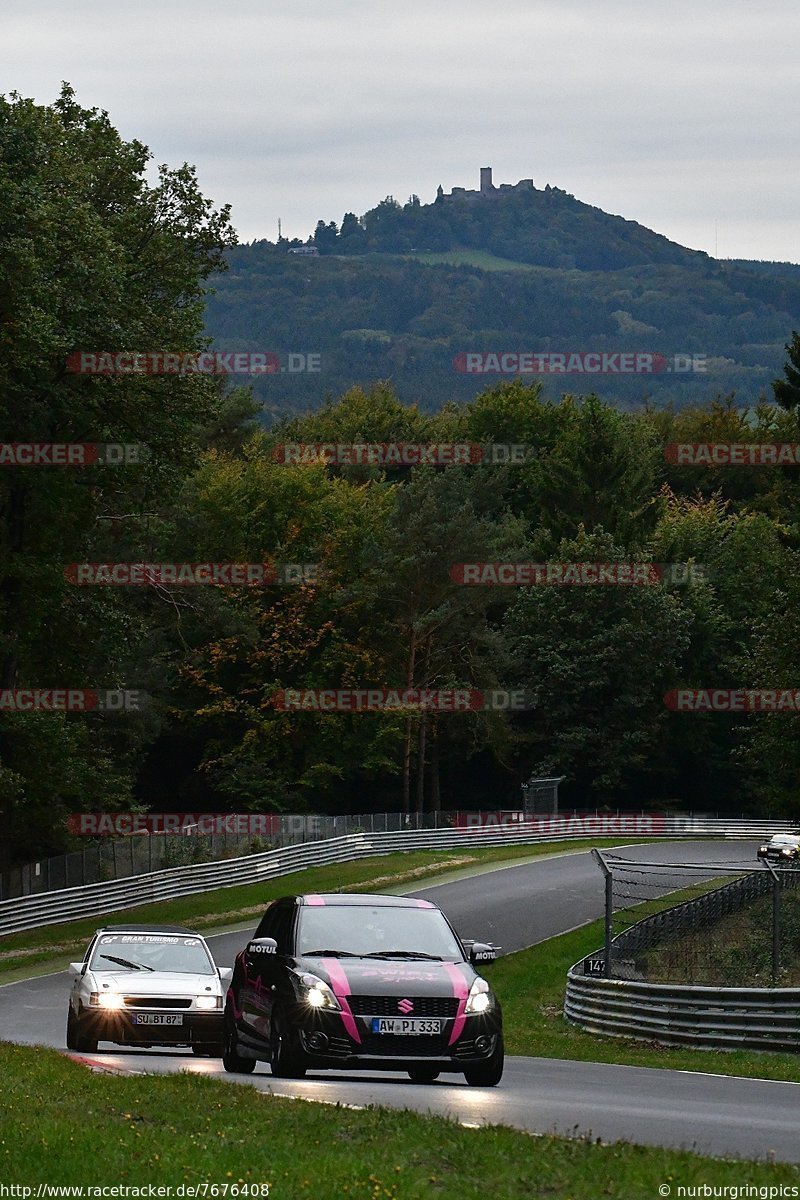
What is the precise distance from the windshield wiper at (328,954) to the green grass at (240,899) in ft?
74.0

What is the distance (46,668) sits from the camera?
45.2 meters

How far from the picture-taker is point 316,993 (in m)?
14.3

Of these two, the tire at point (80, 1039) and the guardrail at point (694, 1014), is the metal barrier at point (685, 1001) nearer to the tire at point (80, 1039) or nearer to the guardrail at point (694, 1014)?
the guardrail at point (694, 1014)

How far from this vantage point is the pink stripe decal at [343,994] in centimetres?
1418

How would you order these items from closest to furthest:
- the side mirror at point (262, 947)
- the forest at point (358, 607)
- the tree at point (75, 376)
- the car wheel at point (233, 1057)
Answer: the side mirror at point (262, 947), the car wheel at point (233, 1057), the tree at point (75, 376), the forest at point (358, 607)

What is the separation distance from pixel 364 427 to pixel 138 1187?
108912 millimetres

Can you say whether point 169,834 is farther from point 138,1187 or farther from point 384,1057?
point 138,1187

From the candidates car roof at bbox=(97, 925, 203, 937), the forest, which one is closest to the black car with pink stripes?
car roof at bbox=(97, 925, 203, 937)

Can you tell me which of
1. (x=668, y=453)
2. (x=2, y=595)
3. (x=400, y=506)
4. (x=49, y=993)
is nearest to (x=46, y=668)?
(x=2, y=595)

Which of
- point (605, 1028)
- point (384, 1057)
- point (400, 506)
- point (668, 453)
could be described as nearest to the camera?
point (384, 1057)

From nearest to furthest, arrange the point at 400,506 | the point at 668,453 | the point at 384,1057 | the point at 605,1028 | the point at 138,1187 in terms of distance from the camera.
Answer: the point at 138,1187, the point at 384,1057, the point at 605,1028, the point at 400,506, the point at 668,453

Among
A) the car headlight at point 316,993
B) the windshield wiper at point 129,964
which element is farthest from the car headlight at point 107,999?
the car headlight at point 316,993

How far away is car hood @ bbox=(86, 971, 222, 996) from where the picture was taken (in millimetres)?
19734

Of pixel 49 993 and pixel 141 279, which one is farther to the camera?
pixel 141 279
